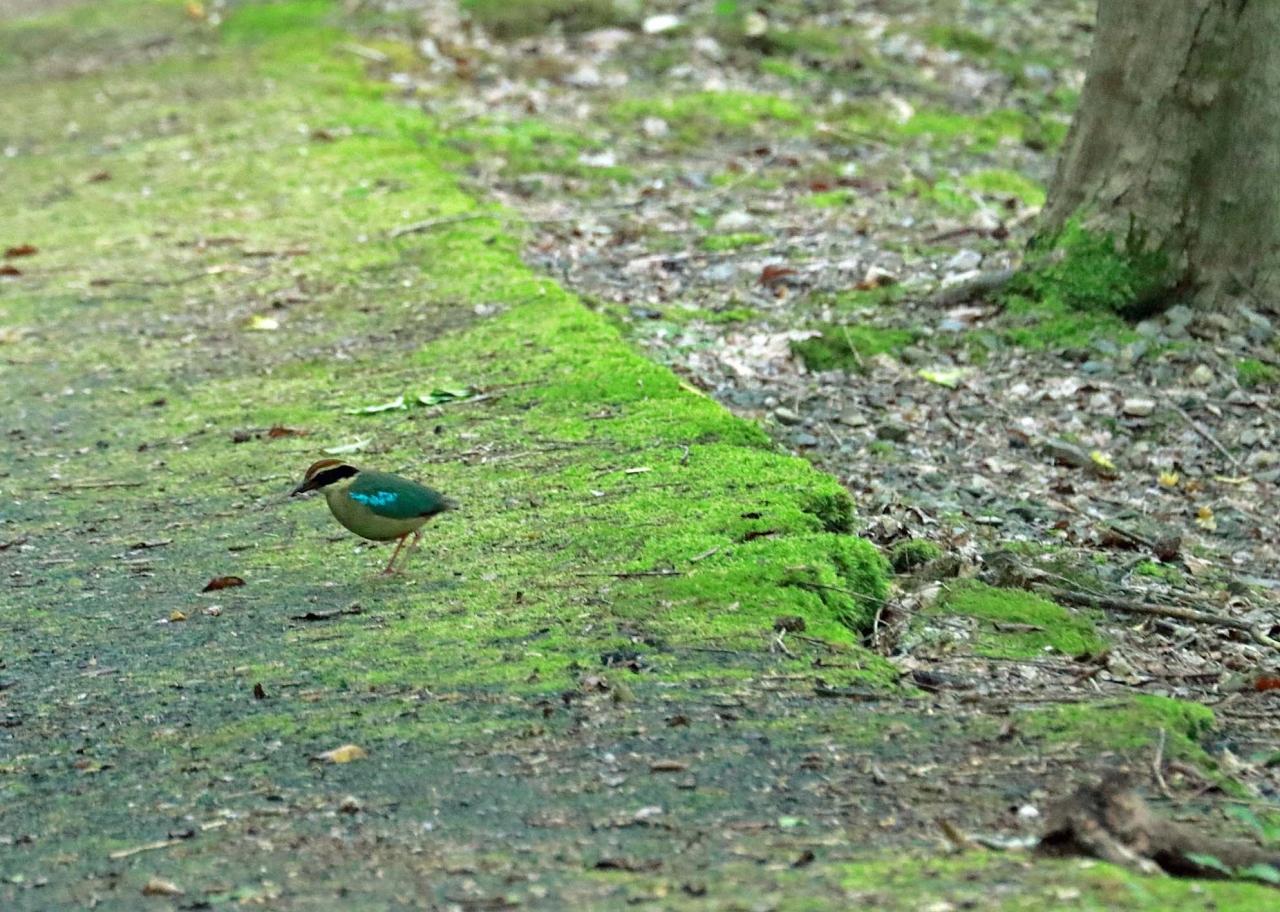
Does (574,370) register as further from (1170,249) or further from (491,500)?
(1170,249)

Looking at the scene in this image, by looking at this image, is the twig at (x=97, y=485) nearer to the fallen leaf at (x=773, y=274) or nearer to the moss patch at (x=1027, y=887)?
the fallen leaf at (x=773, y=274)

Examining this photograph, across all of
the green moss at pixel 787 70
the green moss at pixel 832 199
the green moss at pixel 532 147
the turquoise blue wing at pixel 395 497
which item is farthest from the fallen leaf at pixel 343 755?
the green moss at pixel 787 70

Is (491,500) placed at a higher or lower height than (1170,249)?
lower

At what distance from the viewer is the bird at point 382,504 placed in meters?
4.16

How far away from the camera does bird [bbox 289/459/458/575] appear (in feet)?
13.6

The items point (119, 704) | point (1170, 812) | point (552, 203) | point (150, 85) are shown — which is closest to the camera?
point (1170, 812)

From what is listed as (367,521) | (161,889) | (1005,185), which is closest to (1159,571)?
(367,521)

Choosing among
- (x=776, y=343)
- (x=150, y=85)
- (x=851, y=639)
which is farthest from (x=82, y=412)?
(x=150, y=85)

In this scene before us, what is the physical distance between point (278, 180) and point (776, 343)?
3974mm

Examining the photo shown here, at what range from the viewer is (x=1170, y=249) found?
6.08m

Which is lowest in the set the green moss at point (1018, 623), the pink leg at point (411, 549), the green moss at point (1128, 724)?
the pink leg at point (411, 549)

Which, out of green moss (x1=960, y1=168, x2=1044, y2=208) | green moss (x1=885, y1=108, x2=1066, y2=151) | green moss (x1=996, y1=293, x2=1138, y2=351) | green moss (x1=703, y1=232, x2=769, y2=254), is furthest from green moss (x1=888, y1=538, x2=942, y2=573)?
green moss (x1=885, y1=108, x2=1066, y2=151)

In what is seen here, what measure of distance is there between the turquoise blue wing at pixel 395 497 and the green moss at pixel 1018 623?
1291mm

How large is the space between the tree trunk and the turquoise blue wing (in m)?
3.14
